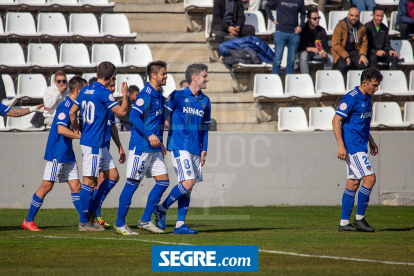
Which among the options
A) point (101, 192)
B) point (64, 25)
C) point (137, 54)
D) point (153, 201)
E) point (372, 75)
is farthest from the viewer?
point (64, 25)

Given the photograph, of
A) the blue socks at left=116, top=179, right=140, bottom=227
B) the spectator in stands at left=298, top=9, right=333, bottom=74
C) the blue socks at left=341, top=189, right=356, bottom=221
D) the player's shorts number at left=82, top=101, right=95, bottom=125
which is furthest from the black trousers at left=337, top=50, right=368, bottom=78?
the blue socks at left=116, top=179, right=140, bottom=227

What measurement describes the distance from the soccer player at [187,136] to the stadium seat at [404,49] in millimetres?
9464

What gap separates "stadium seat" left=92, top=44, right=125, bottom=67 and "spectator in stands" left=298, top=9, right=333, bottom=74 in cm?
458

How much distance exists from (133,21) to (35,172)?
20.5ft

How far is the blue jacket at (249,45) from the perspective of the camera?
13391 mm

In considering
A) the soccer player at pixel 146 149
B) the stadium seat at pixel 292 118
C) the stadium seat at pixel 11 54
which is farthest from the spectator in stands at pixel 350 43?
the soccer player at pixel 146 149

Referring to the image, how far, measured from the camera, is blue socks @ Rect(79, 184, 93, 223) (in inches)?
272

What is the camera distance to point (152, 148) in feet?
21.5

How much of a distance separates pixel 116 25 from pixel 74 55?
167 cm

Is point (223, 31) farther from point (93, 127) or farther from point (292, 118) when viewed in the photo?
point (93, 127)

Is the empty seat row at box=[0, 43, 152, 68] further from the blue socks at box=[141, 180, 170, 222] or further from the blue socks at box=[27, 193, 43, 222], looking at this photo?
the blue socks at box=[141, 180, 170, 222]

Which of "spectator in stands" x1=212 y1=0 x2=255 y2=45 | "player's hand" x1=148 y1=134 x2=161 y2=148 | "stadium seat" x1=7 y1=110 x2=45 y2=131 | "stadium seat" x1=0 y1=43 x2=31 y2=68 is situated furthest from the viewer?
"spectator in stands" x1=212 y1=0 x2=255 y2=45

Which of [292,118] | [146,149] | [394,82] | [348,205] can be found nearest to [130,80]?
[292,118]

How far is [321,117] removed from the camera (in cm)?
1241
